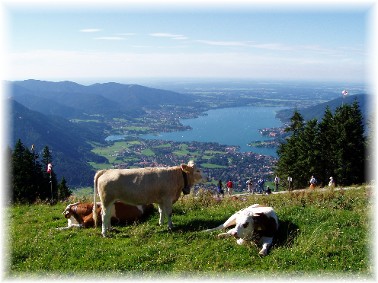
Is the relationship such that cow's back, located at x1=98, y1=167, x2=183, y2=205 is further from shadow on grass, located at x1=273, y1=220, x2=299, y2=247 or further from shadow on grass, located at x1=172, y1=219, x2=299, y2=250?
shadow on grass, located at x1=273, y1=220, x2=299, y2=247

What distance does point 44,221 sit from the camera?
13352 millimetres

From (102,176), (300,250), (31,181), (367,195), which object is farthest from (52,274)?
(31,181)

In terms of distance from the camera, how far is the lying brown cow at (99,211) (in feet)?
40.7

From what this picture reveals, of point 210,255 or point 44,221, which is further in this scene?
point 44,221

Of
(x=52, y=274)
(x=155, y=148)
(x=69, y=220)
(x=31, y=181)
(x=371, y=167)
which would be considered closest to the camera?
(x=52, y=274)

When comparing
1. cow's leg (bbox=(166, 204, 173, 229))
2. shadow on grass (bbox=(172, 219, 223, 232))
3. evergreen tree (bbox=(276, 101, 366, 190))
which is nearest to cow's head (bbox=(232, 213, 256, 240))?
shadow on grass (bbox=(172, 219, 223, 232))

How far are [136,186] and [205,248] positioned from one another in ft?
10.8

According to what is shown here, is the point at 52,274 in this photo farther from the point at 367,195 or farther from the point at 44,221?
the point at 367,195

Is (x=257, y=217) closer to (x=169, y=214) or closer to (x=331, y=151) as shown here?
(x=169, y=214)

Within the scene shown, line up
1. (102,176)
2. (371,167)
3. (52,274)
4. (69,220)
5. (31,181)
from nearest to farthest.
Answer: (52,274)
(102,176)
(69,220)
(371,167)
(31,181)

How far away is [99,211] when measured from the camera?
40.6 ft

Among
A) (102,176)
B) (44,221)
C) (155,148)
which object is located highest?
(102,176)

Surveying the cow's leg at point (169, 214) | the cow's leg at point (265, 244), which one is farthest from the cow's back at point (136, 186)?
the cow's leg at point (265, 244)

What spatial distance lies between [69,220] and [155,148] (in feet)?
573
